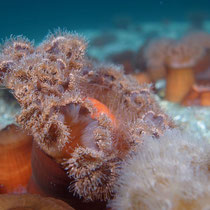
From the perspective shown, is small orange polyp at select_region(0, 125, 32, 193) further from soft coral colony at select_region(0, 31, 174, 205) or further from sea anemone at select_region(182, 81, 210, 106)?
sea anemone at select_region(182, 81, 210, 106)

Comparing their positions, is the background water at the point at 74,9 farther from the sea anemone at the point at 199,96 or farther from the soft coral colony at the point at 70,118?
the soft coral colony at the point at 70,118

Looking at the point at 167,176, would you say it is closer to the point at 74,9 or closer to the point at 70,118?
the point at 70,118

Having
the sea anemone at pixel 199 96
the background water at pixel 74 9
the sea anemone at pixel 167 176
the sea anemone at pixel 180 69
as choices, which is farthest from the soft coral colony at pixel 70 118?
the background water at pixel 74 9

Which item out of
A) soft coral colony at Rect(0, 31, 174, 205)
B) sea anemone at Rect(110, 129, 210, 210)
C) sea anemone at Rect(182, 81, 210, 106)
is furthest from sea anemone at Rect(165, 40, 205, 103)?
sea anemone at Rect(110, 129, 210, 210)

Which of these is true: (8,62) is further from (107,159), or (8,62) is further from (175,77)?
(175,77)

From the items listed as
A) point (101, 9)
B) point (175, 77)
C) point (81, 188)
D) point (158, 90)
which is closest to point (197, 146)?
point (81, 188)

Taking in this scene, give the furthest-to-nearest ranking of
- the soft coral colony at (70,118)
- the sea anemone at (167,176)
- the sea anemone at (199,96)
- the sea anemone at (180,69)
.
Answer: the sea anemone at (180,69)
the sea anemone at (199,96)
the soft coral colony at (70,118)
the sea anemone at (167,176)

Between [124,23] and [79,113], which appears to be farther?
[124,23]
